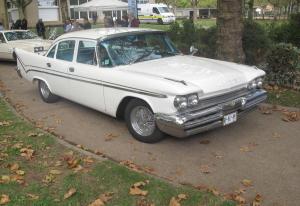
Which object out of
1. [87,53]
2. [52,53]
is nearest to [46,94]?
[52,53]

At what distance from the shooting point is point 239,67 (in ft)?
21.1

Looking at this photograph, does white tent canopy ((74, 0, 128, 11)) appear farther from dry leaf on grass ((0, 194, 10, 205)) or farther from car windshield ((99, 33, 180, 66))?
dry leaf on grass ((0, 194, 10, 205))

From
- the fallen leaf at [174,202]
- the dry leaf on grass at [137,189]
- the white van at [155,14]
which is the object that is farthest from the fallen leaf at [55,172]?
the white van at [155,14]

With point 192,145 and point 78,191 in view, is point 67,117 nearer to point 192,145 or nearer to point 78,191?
point 192,145

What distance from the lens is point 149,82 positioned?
5.59 meters

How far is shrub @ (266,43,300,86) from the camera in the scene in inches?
347

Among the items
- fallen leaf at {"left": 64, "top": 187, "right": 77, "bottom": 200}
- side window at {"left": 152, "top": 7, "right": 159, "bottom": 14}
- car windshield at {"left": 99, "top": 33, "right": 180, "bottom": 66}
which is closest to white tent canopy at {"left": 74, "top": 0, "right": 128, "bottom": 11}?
car windshield at {"left": 99, "top": 33, "right": 180, "bottom": 66}

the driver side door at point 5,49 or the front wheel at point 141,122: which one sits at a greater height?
→ the driver side door at point 5,49

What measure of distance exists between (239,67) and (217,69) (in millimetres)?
541

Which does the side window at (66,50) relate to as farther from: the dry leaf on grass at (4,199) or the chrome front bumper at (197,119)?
the dry leaf on grass at (4,199)

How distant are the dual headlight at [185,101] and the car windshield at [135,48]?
5.15 ft

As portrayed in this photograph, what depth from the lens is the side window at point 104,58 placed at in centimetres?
652

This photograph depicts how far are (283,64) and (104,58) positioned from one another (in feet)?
14.3

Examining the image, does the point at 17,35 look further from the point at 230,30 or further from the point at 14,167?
the point at 14,167
